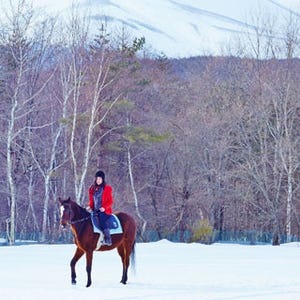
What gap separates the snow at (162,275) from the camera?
12594 mm

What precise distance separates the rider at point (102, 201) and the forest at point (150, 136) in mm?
18902

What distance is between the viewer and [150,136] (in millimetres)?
35844

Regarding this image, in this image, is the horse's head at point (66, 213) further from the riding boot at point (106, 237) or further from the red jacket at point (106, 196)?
the riding boot at point (106, 237)

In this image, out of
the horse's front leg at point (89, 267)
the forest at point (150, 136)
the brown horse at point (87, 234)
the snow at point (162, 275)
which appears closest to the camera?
the snow at point (162, 275)

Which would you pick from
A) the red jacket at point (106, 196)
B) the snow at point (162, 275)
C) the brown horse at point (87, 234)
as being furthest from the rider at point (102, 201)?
the snow at point (162, 275)

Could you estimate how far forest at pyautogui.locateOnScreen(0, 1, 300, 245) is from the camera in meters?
35.9

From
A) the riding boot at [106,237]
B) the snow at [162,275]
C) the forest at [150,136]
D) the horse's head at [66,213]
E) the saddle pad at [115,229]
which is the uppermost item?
the forest at [150,136]

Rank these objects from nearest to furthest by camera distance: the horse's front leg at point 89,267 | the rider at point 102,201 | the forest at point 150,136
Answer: the horse's front leg at point 89,267
the rider at point 102,201
the forest at point 150,136

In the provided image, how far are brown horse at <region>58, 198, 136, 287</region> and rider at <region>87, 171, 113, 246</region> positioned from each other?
0.56ft

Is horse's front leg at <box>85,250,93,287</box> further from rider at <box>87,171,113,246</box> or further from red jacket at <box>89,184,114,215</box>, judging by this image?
red jacket at <box>89,184,114,215</box>

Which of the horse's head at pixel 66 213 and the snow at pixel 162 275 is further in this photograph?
the horse's head at pixel 66 213

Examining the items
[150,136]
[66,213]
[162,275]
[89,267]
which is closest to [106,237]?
[89,267]

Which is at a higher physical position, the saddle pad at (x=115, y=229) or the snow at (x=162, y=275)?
the saddle pad at (x=115, y=229)

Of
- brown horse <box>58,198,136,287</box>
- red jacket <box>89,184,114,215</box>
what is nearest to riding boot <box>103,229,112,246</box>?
brown horse <box>58,198,136,287</box>
